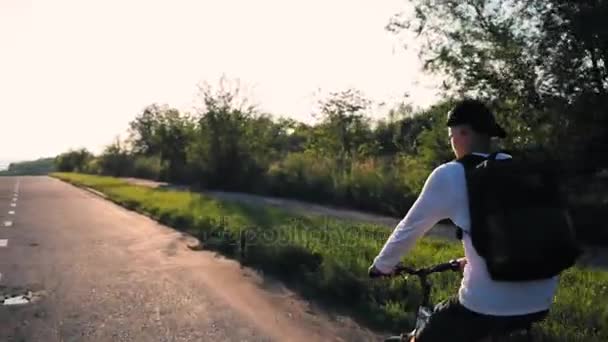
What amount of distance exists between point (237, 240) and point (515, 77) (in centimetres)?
657

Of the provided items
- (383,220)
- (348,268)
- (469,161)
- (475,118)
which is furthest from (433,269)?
(383,220)

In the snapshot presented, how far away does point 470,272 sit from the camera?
280 cm

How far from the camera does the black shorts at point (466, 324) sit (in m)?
2.73

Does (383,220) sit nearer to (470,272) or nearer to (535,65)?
(535,65)

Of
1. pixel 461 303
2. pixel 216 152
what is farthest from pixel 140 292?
pixel 216 152

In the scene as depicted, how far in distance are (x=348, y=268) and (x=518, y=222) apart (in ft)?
19.5

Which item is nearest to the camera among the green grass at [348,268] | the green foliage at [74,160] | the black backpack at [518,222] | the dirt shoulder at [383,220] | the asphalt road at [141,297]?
the black backpack at [518,222]

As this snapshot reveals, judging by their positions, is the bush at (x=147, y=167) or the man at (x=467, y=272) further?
the bush at (x=147, y=167)

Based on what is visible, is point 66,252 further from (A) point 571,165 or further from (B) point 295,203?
(B) point 295,203

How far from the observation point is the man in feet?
8.85

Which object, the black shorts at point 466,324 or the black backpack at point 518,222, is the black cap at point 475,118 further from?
the black shorts at point 466,324

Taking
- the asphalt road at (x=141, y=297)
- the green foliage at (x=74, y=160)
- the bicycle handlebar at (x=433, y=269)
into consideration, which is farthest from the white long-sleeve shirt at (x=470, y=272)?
the green foliage at (x=74, y=160)

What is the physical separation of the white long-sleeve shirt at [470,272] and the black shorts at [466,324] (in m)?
0.03

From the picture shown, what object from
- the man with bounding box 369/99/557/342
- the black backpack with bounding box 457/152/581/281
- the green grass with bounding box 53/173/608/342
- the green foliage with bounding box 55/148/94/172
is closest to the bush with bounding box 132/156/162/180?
the green foliage with bounding box 55/148/94/172
